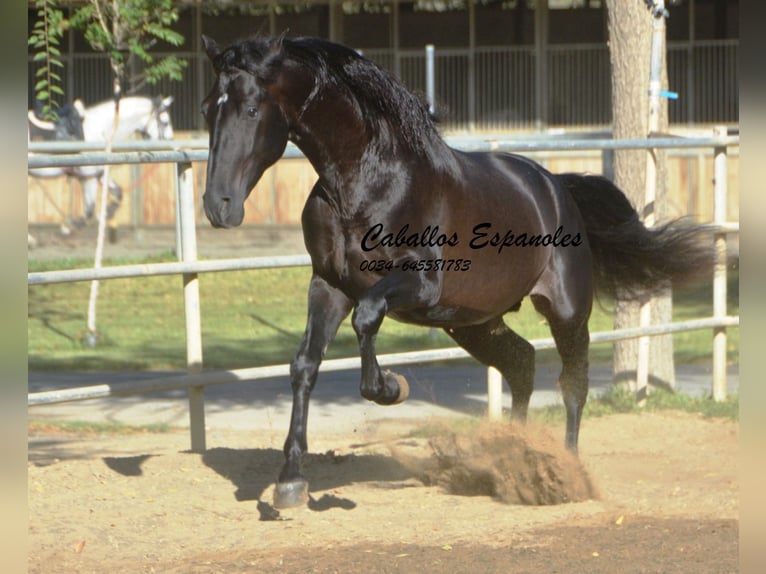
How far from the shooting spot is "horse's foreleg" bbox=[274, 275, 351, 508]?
4.57 m

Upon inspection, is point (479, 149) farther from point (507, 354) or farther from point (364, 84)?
point (364, 84)

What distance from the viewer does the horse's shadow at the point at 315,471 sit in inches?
208

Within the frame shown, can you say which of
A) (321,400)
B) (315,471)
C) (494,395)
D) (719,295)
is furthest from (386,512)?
(719,295)

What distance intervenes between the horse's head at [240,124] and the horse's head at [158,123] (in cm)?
1243

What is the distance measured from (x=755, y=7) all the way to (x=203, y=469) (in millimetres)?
4905

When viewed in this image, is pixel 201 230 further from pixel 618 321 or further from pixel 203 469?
pixel 203 469

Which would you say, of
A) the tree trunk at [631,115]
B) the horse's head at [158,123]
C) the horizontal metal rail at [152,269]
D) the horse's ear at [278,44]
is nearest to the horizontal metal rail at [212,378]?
the horizontal metal rail at [152,269]

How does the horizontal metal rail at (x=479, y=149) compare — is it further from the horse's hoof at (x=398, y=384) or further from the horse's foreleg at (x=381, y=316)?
the horse's hoof at (x=398, y=384)

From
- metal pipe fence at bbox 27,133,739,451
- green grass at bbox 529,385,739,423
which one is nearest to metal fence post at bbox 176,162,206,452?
metal pipe fence at bbox 27,133,739,451

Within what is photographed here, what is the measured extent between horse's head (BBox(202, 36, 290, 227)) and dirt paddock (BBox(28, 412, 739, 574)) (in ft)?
4.31

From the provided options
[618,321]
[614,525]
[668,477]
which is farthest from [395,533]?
[618,321]

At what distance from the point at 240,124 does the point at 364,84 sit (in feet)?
2.23

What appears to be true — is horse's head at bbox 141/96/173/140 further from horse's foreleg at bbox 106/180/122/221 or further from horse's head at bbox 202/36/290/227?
horse's head at bbox 202/36/290/227

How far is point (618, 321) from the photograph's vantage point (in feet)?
27.2
